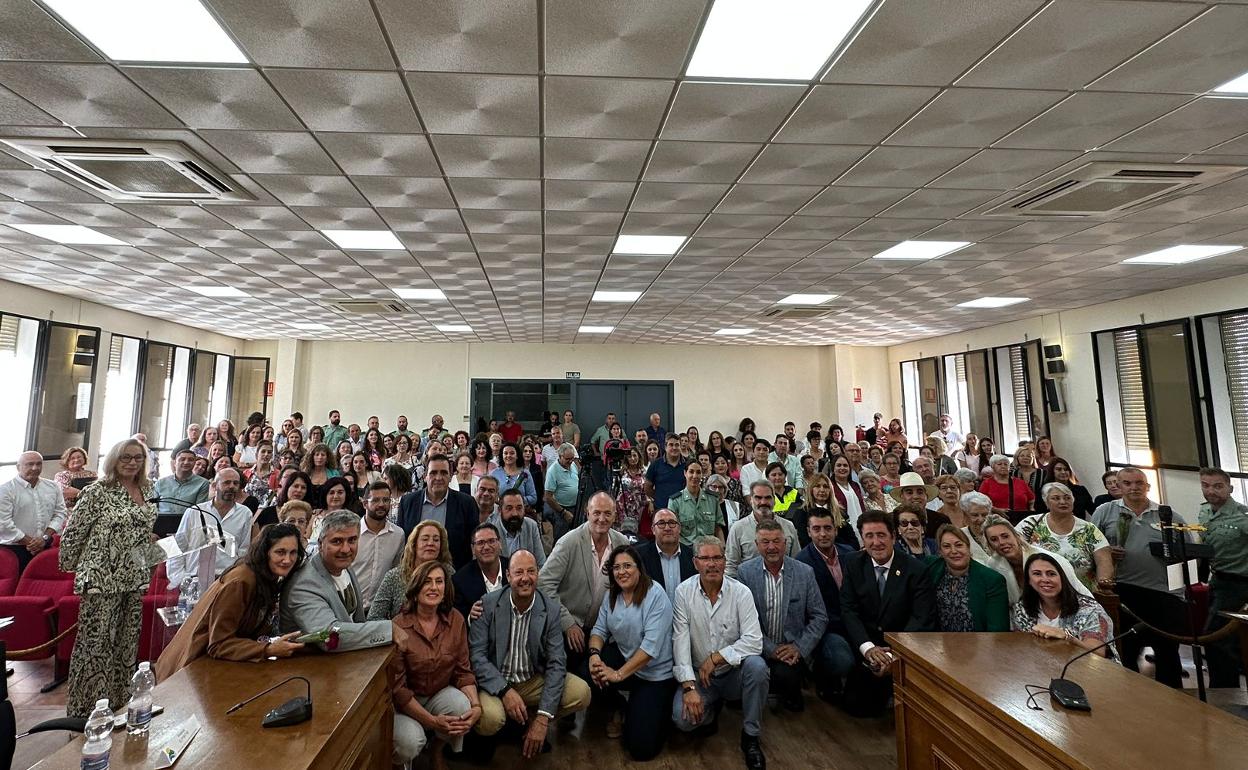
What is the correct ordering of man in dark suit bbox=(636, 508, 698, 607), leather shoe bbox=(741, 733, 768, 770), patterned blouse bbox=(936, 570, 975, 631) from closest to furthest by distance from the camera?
1. leather shoe bbox=(741, 733, 768, 770)
2. patterned blouse bbox=(936, 570, 975, 631)
3. man in dark suit bbox=(636, 508, 698, 607)

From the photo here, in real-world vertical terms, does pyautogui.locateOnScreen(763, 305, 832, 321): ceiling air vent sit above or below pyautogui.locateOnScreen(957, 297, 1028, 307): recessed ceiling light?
above

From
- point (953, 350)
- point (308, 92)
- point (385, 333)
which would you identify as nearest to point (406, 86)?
point (308, 92)

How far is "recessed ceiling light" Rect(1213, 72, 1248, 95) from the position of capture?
2.42m

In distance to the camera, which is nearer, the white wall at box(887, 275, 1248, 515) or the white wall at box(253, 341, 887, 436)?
the white wall at box(887, 275, 1248, 515)

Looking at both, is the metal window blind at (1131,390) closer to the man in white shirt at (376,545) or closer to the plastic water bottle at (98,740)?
the man in white shirt at (376,545)

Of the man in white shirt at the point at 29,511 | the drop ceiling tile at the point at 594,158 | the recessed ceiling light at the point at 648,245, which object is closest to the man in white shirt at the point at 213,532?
the man in white shirt at the point at 29,511

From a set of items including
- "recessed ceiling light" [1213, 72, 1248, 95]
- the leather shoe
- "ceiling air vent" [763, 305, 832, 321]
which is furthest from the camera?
"ceiling air vent" [763, 305, 832, 321]

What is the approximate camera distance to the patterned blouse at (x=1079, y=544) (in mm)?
3502

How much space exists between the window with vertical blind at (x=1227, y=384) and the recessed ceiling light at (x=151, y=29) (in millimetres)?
9070

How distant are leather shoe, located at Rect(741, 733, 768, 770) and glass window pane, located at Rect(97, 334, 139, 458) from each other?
9.57 metres

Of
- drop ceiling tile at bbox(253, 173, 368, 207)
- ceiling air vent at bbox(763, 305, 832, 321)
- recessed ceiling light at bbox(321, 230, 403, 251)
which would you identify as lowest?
drop ceiling tile at bbox(253, 173, 368, 207)

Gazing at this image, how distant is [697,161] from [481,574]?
2762 millimetres

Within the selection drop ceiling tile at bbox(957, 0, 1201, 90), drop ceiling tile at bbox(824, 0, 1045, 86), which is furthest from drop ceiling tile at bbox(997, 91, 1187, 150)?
drop ceiling tile at bbox(824, 0, 1045, 86)

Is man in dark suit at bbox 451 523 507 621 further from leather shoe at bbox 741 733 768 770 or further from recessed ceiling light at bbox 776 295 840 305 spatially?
recessed ceiling light at bbox 776 295 840 305
